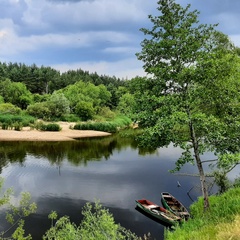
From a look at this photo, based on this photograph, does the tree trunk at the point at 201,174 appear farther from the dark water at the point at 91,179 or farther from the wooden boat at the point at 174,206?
the wooden boat at the point at 174,206

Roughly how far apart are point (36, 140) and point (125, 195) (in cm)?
3713

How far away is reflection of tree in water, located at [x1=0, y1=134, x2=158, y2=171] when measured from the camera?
149 ft

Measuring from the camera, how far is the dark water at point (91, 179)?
24844mm

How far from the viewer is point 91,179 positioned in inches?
1371

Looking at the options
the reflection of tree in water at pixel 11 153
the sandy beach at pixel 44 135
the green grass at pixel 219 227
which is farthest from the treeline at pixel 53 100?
the green grass at pixel 219 227

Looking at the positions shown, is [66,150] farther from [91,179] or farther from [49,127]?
[49,127]

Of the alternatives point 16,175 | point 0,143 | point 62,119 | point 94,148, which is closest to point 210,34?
point 16,175

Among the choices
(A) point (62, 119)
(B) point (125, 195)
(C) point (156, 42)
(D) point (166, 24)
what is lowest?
(B) point (125, 195)

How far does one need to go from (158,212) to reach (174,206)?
Result: 2.84 meters

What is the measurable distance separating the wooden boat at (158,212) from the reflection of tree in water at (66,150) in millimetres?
18685

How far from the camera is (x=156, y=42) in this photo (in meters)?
18.3

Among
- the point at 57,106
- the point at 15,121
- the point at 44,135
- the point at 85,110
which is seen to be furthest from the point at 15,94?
the point at 44,135

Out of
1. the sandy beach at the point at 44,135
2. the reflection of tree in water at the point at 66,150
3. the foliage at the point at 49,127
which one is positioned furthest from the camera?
the foliage at the point at 49,127

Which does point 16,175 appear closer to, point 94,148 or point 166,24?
point 94,148
